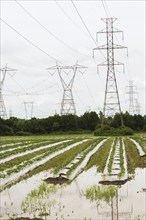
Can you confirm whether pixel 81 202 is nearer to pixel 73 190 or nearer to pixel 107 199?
pixel 107 199

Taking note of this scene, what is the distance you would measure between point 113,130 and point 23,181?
140 ft

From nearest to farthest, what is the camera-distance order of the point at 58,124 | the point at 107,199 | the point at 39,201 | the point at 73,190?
1. the point at 39,201
2. the point at 107,199
3. the point at 73,190
4. the point at 58,124

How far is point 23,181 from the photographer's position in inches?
605

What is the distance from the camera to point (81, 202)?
11.5 m

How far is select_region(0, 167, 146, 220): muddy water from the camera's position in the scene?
395 inches

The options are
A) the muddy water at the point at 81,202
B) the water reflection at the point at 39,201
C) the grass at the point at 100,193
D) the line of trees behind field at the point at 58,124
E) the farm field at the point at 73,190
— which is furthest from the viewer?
the line of trees behind field at the point at 58,124

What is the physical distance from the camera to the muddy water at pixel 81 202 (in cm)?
1004

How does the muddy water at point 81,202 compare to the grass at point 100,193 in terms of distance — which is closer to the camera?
the muddy water at point 81,202

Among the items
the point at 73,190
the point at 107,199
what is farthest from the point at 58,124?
the point at 107,199

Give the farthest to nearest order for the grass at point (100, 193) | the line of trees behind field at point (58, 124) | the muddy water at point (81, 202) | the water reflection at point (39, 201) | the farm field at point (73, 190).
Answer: the line of trees behind field at point (58, 124), the grass at point (100, 193), the water reflection at point (39, 201), the farm field at point (73, 190), the muddy water at point (81, 202)

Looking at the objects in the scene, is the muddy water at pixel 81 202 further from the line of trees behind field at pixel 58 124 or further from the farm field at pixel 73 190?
the line of trees behind field at pixel 58 124

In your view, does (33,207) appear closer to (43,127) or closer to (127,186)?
(127,186)

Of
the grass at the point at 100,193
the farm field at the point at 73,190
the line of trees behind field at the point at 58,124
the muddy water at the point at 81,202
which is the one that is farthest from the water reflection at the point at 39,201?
the line of trees behind field at the point at 58,124

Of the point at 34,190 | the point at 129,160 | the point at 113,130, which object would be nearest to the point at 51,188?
the point at 34,190
